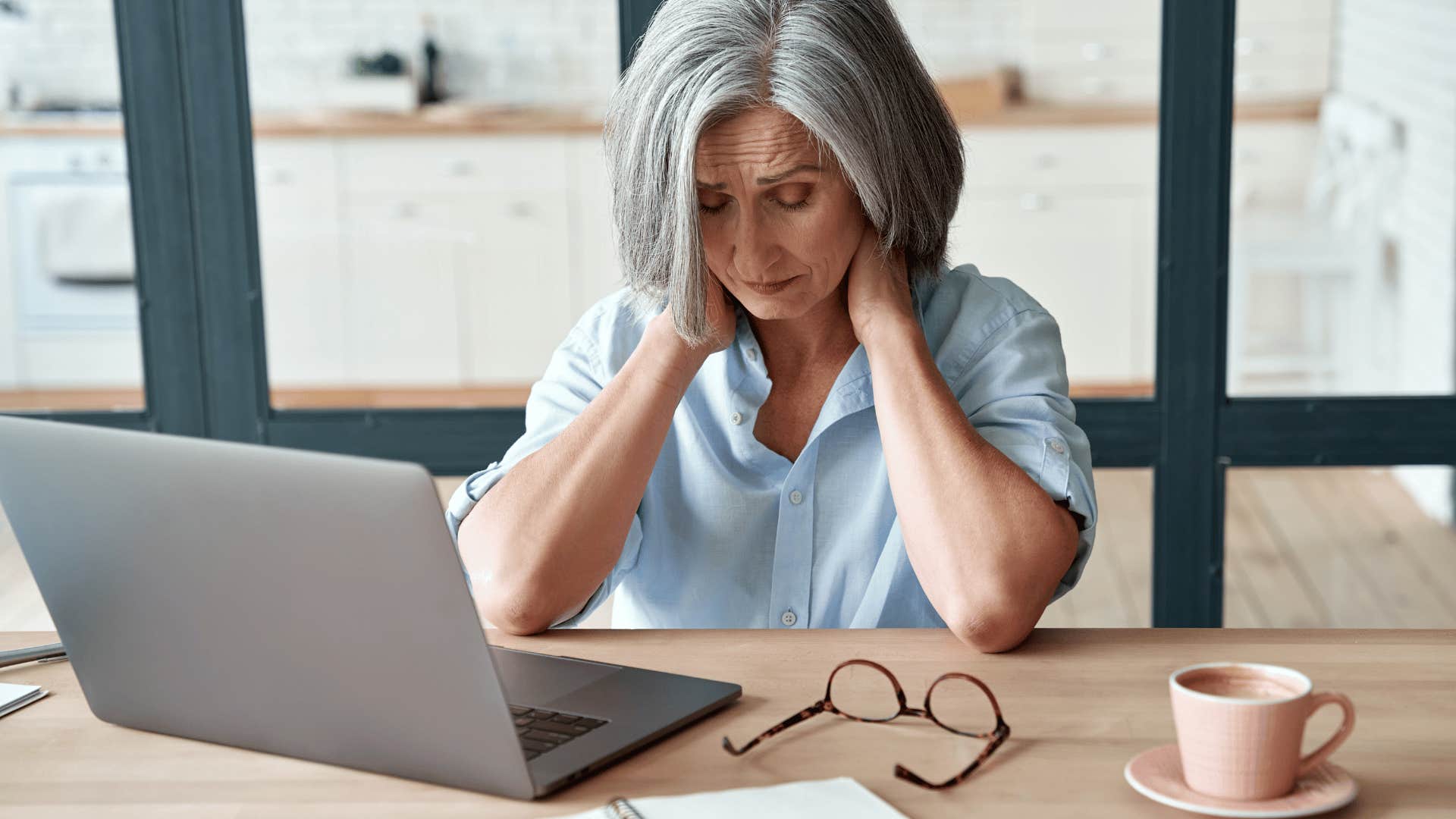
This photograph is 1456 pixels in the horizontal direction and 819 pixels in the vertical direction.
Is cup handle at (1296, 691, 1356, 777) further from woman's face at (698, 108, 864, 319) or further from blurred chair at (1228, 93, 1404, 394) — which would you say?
blurred chair at (1228, 93, 1404, 394)

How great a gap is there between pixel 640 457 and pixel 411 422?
1107 millimetres

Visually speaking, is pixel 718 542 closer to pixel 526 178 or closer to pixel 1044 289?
pixel 1044 289

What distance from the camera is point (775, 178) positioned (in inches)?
51.7

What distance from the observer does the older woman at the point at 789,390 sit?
1251 mm

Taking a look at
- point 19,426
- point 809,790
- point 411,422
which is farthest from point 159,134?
point 809,790

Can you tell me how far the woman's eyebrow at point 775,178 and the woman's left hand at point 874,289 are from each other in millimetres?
132

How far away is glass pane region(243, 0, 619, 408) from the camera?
92.4 inches

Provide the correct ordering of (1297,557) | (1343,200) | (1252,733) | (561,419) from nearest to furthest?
1. (1252,733)
2. (561,419)
3. (1343,200)
4. (1297,557)

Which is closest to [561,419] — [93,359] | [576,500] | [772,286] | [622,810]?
[576,500]

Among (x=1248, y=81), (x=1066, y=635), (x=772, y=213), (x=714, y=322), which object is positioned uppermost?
(x=1248, y=81)

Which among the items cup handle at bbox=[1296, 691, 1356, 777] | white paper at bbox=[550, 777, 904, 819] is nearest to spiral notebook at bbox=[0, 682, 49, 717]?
white paper at bbox=[550, 777, 904, 819]

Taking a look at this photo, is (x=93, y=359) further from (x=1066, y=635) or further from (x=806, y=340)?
(x=1066, y=635)

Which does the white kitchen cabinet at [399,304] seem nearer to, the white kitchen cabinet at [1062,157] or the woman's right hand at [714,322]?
the white kitchen cabinet at [1062,157]

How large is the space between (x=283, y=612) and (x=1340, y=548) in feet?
7.13
